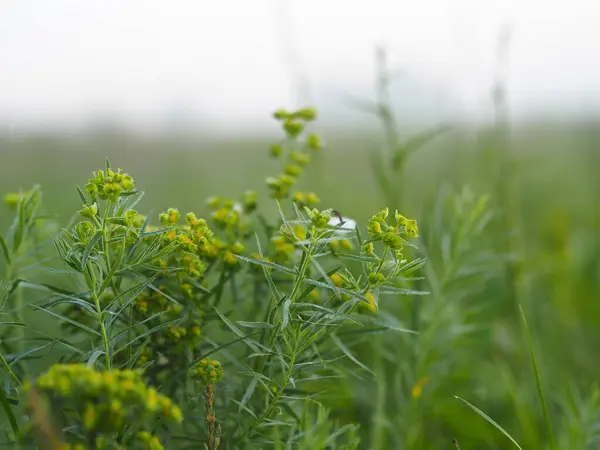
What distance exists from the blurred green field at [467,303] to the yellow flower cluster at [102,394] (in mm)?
441

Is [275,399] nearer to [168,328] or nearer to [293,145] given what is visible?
[168,328]

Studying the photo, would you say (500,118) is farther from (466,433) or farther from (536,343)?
(466,433)

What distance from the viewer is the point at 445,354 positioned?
190cm

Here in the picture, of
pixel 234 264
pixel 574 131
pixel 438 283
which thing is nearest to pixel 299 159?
pixel 234 264

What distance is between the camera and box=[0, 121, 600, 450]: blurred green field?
5.51ft

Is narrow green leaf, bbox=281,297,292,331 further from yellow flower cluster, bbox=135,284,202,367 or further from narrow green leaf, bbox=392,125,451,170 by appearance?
narrow green leaf, bbox=392,125,451,170

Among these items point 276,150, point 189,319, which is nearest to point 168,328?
point 189,319

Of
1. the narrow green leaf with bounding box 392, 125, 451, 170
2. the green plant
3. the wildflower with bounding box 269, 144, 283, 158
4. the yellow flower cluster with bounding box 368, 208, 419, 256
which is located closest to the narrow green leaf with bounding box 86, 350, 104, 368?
the green plant

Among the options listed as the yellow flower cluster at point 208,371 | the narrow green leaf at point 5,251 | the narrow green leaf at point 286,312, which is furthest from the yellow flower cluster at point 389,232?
the narrow green leaf at point 5,251

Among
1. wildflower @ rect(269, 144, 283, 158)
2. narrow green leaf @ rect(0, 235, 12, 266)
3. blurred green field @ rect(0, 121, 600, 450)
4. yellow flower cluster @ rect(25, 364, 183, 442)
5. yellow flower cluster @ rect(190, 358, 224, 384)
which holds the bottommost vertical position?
blurred green field @ rect(0, 121, 600, 450)

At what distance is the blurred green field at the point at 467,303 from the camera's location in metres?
1.68

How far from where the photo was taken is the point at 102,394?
700mm

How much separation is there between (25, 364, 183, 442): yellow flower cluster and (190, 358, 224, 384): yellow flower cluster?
0.74ft

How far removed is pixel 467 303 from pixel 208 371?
179cm
